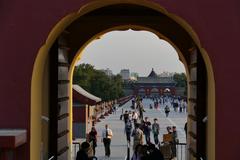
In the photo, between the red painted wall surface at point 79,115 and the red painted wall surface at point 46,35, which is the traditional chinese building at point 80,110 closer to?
the red painted wall surface at point 79,115

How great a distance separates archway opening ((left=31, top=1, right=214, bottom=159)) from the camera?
1017 centimetres

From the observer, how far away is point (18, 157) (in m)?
8.32

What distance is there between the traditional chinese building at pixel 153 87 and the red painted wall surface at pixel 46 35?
122 metres

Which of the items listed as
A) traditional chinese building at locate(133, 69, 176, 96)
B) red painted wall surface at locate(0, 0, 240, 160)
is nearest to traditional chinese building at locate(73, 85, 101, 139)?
red painted wall surface at locate(0, 0, 240, 160)

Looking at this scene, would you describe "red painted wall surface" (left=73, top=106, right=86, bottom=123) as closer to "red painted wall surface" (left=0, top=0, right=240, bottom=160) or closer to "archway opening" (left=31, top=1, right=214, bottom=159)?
"archway opening" (left=31, top=1, right=214, bottom=159)

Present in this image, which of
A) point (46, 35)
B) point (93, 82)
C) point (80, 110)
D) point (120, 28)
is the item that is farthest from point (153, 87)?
point (46, 35)

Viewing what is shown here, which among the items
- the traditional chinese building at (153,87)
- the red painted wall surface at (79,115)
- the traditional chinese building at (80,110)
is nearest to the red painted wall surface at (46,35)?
the traditional chinese building at (80,110)

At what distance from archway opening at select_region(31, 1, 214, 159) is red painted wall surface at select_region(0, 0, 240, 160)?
1444 millimetres

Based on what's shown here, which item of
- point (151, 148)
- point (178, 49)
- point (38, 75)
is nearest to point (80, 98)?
point (178, 49)

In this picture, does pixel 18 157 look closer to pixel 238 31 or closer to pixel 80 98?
pixel 238 31

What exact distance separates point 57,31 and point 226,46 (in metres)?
2.49

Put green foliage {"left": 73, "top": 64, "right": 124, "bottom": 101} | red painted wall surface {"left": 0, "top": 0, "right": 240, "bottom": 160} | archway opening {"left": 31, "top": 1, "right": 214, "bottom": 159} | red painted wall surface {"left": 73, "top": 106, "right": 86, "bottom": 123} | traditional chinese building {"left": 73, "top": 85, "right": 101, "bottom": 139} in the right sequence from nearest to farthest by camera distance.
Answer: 1. red painted wall surface {"left": 0, "top": 0, "right": 240, "bottom": 160}
2. archway opening {"left": 31, "top": 1, "right": 214, "bottom": 159}
3. traditional chinese building {"left": 73, "top": 85, "right": 101, "bottom": 139}
4. red painted wall surface {"left": 73, "top": 106, "right": 86, "bottom": 123}
5. green foliage {"left": 73, "top": 64, "right": 124, "bottom": 101}

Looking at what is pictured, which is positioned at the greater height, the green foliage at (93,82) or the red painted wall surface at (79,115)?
the green foliage at (93,82)

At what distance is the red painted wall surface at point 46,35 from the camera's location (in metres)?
8.38
